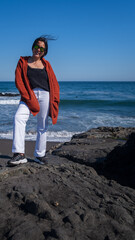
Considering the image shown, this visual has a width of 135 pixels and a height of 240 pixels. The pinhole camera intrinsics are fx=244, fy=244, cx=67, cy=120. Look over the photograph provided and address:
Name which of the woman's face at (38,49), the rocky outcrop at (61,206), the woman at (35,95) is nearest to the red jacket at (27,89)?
the woman at (35,95)

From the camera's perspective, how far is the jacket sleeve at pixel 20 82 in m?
3.38

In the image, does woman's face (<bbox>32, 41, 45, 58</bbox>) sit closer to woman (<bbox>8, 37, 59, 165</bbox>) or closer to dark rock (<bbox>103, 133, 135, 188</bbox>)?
woman (<bbox>8, 37, 59, 165</bbox>)

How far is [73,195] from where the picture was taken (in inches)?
95.0

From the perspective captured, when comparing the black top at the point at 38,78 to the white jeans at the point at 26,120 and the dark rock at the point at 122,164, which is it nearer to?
the white jeans at the point at 26,120

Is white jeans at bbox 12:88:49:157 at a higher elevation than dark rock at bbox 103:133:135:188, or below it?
higher

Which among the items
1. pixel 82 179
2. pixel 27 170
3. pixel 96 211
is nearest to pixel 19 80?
pixel 27 170

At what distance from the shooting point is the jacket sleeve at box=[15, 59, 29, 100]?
11.1ft

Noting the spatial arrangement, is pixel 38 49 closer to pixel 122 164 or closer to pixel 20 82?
pixel 20 82

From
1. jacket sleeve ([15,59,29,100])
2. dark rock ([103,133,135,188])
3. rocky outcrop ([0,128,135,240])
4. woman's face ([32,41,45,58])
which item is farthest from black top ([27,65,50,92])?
dark rock ([103,133,135,188])

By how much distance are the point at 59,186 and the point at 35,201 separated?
49 cm

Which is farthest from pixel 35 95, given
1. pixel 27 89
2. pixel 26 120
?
pixel 26 120

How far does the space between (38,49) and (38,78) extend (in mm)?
432

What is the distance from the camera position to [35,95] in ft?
11.5

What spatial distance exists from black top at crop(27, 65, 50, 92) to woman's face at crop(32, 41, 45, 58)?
22 centimetres
